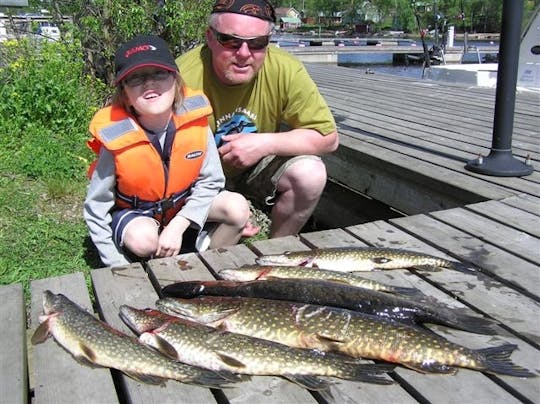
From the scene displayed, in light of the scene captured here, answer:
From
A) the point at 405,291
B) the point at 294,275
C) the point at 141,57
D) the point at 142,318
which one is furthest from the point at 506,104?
the point at 142,318

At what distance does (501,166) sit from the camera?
4.36 meters

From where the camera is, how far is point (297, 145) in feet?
12.9

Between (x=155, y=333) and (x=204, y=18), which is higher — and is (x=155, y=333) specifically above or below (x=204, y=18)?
below

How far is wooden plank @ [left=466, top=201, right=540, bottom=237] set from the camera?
340cm

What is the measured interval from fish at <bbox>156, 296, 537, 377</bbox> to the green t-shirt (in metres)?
1.86

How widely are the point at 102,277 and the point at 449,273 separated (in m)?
1.70

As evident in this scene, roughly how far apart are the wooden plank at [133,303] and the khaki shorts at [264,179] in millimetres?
1415

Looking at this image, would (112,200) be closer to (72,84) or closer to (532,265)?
(532,265)

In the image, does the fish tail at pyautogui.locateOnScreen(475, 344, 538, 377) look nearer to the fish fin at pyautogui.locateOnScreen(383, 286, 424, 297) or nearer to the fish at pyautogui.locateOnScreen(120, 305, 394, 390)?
the fish at pyautogui.locateOnScreen(120, 305, 394, 390)

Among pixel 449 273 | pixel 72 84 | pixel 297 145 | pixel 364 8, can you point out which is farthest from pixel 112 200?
pixel 364 8

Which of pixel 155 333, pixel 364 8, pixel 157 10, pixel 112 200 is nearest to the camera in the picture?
pixel 155 333

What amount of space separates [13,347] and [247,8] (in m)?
2.42

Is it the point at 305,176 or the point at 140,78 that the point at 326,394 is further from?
the point at 305,176

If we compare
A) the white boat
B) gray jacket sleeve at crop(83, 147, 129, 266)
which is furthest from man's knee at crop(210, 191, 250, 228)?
the white boat
